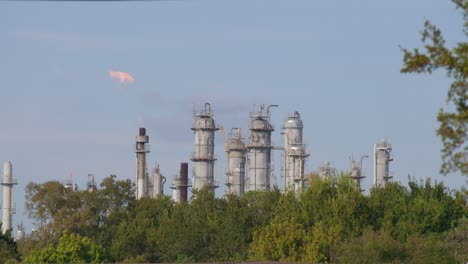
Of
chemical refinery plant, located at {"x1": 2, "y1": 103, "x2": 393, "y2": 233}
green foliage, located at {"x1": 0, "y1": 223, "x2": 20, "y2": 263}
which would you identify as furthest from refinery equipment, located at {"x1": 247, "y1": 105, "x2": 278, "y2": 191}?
green foliage, located at {"x1": 0, "y1": 223, "x2": 20, "y2": 263}

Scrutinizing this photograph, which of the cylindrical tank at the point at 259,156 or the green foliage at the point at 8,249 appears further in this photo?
the cylindrical tank at the point at 259,156

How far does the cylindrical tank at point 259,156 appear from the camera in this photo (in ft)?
404

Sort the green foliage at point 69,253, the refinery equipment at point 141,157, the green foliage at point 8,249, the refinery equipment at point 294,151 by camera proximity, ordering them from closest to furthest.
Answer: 1. the green foliage at point 69,253
2. the green foliage at point 8,249
3. the refinery equipment at point 141,157
4. the refinery equipment at point 294,151

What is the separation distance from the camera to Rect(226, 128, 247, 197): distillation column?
125188 millimetres

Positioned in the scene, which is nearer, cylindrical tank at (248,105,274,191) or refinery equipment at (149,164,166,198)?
cylindrical tank at (248,105,274,191)

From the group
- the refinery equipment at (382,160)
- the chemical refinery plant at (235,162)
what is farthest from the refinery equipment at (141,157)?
the refinery equipment at (382,160)

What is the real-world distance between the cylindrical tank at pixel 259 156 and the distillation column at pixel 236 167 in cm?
159

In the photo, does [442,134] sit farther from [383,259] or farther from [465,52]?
[383,259]

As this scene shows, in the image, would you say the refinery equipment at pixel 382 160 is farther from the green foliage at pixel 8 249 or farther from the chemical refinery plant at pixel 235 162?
the green foliage at pixel 8 249

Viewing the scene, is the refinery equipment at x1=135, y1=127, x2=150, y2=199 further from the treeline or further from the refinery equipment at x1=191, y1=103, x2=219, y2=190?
the treeline

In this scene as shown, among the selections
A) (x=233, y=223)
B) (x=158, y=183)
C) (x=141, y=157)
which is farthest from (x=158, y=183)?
(x=233, y=223)

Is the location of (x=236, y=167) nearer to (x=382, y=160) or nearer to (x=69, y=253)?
(x=382, y=160)

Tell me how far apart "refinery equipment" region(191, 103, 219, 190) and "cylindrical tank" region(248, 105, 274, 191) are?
4.46 m

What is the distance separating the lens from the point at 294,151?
423 ft
